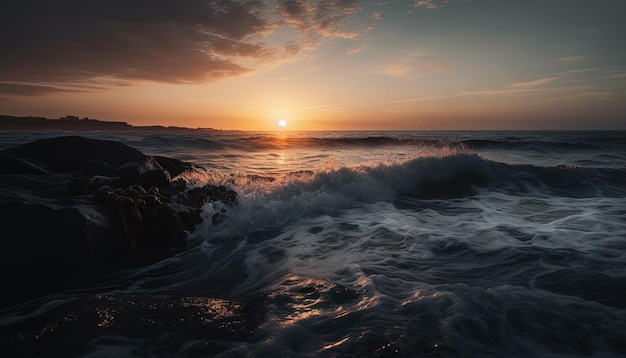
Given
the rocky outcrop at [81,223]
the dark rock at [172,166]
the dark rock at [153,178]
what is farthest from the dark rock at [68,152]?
the dark rock at [153,178]

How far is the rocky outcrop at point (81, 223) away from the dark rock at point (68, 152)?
1.80 meters

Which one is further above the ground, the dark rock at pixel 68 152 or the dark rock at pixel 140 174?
the dark rock at pixel 68 152

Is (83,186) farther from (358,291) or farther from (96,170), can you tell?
(358,291)

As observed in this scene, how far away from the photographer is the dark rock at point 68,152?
855 cm

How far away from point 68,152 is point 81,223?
6185 mm

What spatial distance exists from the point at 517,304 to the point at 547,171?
39.0 ft

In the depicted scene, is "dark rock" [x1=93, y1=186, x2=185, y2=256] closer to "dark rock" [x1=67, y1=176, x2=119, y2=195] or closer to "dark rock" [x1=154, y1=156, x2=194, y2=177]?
"dark rock" [x1=67, y1=176, x2=119, y2=195]

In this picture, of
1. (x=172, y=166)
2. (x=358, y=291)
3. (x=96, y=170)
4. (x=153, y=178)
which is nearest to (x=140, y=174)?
(x=153, y=178)

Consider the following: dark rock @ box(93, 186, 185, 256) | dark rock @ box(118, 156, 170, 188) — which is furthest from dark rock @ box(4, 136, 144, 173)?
dark rock @ box(93, 186, 185, 256)

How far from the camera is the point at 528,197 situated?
377 inches

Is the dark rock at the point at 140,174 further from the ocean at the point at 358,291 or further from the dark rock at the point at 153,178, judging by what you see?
the ocean at the point at 358,291

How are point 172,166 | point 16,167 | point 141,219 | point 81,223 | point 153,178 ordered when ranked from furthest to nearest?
point 172,166 → point 153,178 → point 16,167 → point 141,219 → point 81,223

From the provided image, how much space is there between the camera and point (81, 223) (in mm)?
4023

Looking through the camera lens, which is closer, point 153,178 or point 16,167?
point 16,167
